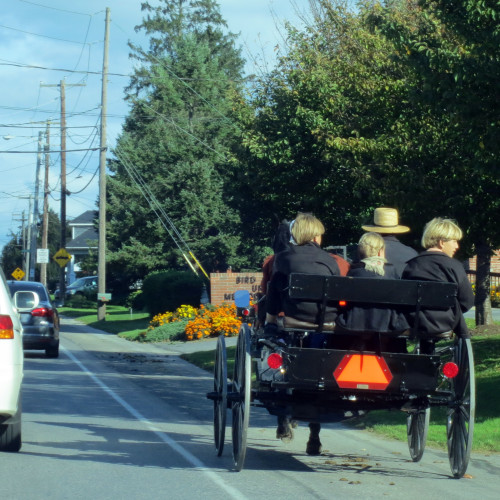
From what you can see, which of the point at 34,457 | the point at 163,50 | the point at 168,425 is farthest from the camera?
the point at 163,50

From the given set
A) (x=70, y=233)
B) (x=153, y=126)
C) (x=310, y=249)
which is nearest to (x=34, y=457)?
(x=310, y=249)

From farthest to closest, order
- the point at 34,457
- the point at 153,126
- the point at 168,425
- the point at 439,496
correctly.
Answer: the point at 153,126 < the point at 168,425 < the point at 34,457 < the point at 439,496

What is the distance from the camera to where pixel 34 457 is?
838cm

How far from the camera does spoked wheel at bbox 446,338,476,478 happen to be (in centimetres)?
723

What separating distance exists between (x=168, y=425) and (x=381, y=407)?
12.1 ft

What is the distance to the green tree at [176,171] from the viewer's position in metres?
46.8

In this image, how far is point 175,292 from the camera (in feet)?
111

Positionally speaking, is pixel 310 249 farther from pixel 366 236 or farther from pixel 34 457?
pixel 34 457

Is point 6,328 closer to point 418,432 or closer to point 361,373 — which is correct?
point 361,373

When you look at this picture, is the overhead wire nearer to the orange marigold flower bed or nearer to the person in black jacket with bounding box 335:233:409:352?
the orange marigold flower bed

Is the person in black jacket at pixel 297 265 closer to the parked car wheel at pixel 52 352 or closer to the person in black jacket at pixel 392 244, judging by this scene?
the person in black jacket at pixel 392 244

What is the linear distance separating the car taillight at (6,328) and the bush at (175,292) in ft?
84.9

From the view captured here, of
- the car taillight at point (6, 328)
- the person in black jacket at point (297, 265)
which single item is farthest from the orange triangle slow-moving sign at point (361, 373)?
the car taillight at point (6, 328)

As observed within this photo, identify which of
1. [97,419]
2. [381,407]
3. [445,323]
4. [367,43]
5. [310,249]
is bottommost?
[97,419]
